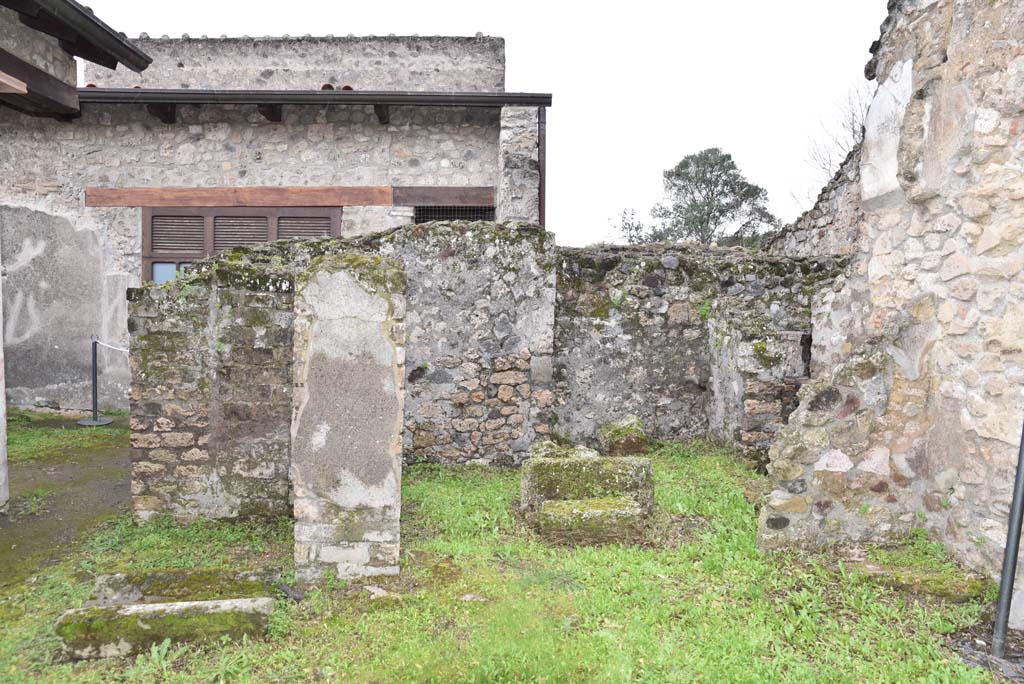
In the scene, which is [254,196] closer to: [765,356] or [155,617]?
[765,356]

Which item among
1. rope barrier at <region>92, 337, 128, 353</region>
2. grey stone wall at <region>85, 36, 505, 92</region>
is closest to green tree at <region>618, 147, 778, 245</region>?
grey stone wall at <region>85, 36, 505, 92</region>

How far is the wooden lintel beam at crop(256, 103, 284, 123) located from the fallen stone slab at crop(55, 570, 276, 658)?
7703 mm

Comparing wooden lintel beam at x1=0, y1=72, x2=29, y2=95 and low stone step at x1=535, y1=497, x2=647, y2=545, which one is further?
wooden lintel beam at x1=0, y1=72, x2=29, y2=95

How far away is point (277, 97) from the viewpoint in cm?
928

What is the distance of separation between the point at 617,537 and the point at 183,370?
3.49 metres

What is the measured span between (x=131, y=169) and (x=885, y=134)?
10061 millimetres

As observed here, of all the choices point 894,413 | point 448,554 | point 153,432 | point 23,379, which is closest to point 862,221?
point 894,413

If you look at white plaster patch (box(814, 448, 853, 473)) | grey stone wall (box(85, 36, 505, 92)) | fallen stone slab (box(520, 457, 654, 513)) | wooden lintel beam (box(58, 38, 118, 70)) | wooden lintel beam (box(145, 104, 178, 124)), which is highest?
grey stone wall (box(85, 36, 505, 92))

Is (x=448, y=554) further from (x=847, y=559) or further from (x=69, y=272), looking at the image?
(x=69, y=272)

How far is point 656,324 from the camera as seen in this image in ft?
23.9

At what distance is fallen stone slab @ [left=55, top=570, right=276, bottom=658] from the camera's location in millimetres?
3209

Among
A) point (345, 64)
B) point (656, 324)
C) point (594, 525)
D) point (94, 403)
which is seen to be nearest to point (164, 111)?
point (345, 64)

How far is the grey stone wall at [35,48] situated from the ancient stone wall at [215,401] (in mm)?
2439

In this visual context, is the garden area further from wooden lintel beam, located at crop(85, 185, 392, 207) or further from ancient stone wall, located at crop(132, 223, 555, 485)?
wooden lintel beam, located at crop(85, 185, 392, 207)
